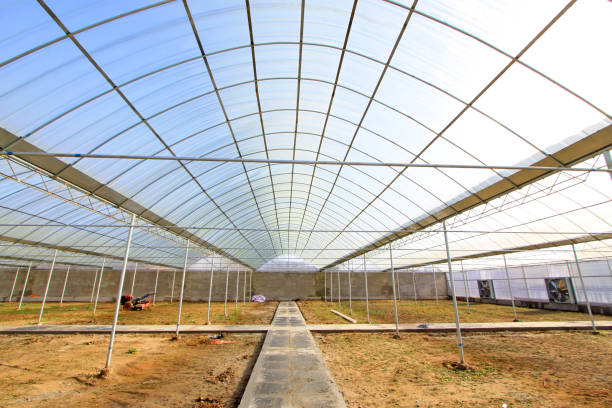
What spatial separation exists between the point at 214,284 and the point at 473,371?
149 ft

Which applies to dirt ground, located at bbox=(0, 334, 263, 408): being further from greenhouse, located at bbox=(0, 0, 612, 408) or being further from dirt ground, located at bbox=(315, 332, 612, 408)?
dirt ground, located at bbox=(315, 332, 612, 408)

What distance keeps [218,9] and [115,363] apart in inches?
543

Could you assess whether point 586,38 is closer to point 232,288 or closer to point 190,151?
point 190,151

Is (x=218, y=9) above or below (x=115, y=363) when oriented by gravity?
above

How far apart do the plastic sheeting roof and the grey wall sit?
35.7 metres

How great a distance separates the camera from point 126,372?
10.7 metres

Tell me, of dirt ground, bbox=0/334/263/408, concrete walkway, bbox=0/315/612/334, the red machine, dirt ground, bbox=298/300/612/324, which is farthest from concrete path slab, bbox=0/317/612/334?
the red machine

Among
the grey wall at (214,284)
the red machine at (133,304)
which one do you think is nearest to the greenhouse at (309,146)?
the red machine at (133,304)

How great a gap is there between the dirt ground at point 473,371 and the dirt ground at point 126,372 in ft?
13.9

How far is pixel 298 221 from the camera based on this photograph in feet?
107

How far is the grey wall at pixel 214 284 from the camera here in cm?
4512

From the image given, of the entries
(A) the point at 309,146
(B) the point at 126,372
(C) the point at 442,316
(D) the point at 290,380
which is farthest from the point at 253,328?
(C) the point at 442,316

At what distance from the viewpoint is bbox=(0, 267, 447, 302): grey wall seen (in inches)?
1777

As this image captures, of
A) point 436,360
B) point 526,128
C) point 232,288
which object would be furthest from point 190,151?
point 232,288
